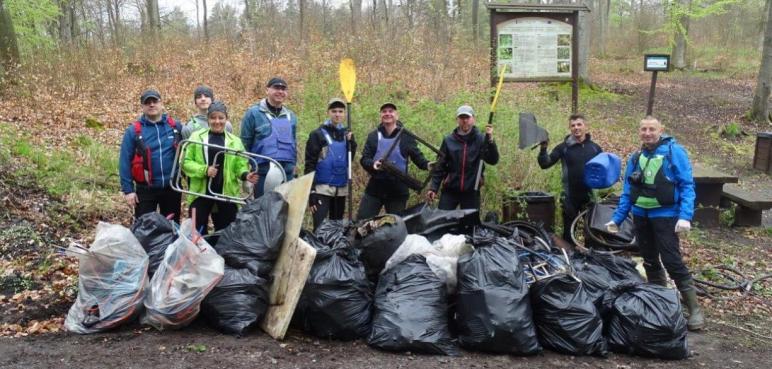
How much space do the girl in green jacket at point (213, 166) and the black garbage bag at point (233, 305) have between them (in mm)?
920

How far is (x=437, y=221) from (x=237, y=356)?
208 centimetres

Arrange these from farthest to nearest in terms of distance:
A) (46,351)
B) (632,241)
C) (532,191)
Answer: (532,191) → (632,241) → (46,351)

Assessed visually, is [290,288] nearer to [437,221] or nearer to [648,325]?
[437,221]

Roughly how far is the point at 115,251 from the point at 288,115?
185 cm

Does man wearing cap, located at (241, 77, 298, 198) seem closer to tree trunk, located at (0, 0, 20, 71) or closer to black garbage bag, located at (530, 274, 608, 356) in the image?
black garbage bag, located at (530, 274, 608, 356)

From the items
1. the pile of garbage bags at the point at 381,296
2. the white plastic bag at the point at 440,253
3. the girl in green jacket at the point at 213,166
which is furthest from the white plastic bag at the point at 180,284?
the white plastic bag at the point at 440,253

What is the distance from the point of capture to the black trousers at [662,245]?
13.7 feet

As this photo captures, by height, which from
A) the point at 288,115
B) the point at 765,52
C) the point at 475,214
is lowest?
the point at 475,214

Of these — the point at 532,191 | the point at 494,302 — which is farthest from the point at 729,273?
the point at 494,302

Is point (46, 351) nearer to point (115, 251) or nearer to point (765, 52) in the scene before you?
point (115, 251)

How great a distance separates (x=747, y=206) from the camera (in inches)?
268

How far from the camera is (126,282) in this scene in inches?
143

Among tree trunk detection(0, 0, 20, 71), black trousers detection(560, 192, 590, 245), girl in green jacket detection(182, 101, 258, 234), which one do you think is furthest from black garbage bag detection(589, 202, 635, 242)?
tree trunk detection(0, 0, 20, 71)

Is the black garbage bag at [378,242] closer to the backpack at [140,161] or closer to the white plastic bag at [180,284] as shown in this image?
the white plastic bag at [180,284]
